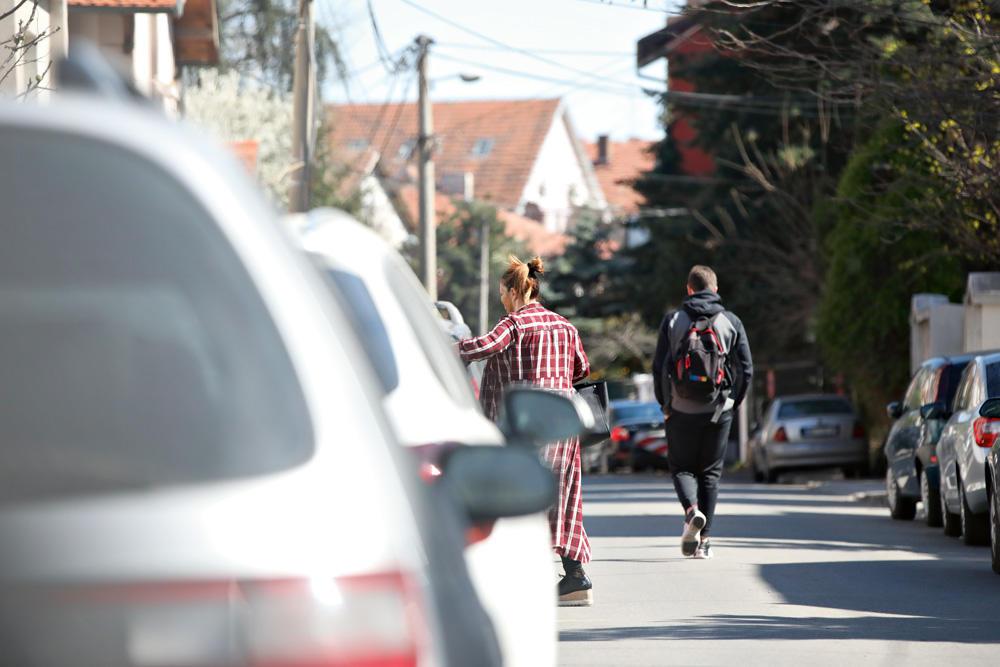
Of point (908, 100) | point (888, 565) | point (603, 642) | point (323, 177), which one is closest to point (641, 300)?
point (323, 177)

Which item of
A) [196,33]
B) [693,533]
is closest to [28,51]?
[693,533]

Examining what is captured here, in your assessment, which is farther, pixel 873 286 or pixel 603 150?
pixel 603 150

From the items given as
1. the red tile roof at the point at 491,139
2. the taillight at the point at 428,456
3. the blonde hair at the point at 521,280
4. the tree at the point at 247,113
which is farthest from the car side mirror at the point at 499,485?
the red tile roof at the point at 491,139

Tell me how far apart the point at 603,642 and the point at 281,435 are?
6.67m

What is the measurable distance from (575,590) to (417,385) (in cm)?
579

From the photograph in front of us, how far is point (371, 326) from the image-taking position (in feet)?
16.7

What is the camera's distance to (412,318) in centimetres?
515

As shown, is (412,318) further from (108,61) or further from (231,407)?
(231,407)

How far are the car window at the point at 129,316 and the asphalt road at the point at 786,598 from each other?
594 cm

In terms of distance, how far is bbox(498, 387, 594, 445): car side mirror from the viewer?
188 inches

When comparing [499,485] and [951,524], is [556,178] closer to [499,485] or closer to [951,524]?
[951,524]

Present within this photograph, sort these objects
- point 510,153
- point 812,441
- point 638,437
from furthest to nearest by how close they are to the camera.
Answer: point 510,153 → point 638,437 → point 812,441

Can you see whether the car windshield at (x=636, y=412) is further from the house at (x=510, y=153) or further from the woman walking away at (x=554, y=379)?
the house at (x=510, y=153)

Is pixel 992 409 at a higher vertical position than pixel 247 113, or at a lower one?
lower
